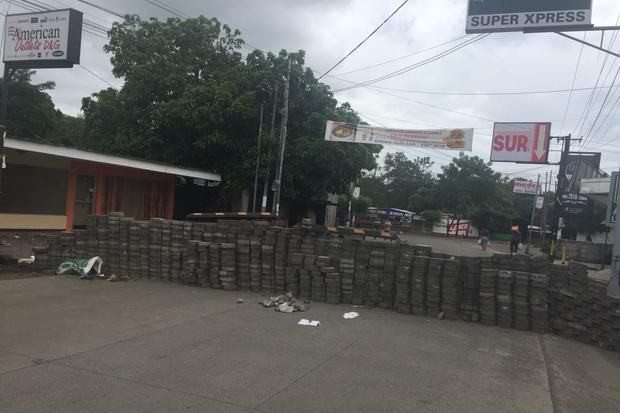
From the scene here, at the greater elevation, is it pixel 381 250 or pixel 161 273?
pixel 381 250

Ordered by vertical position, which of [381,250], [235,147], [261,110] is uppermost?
[261,110]

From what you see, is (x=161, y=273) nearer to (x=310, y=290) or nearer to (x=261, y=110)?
(x=310, y=290)

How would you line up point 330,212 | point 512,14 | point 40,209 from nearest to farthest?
point 512,14 < point 40,209 < point 330,212

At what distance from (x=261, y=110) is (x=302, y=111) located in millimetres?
2042

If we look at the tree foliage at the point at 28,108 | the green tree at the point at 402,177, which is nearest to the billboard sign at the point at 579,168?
the tree foliage at the point at 28,108

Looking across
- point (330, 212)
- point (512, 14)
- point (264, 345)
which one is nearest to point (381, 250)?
point (264, 345)

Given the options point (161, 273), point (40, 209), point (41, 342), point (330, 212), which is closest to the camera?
point (41, 342)

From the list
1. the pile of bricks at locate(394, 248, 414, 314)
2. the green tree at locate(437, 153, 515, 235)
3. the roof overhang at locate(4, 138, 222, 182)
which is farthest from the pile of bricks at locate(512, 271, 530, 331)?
the green tree at locate(437, 153, 515, 235)

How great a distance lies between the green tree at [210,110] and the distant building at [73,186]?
1993 mm

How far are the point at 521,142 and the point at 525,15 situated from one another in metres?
13.0

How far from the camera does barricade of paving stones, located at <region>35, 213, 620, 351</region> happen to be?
944cm

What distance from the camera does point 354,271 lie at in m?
11.0

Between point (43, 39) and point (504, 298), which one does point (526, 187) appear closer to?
point (504, 298)

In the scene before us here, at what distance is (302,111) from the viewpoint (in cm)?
2428
